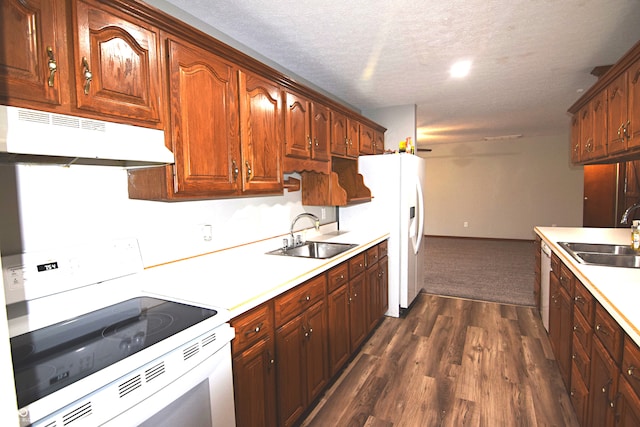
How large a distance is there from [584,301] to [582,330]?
17 cm

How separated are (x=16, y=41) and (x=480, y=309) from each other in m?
4.06

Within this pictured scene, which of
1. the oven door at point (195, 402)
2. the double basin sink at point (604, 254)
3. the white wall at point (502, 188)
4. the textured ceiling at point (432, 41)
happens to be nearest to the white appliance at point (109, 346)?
the oven door at point (195, 402)

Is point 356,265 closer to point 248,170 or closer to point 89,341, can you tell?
point 248,170

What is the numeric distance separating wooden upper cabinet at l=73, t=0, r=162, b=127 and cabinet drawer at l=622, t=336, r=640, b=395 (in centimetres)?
196

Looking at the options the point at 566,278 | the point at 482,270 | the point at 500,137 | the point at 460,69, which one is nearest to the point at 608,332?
the point at 566,278

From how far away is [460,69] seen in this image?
2.95 meters

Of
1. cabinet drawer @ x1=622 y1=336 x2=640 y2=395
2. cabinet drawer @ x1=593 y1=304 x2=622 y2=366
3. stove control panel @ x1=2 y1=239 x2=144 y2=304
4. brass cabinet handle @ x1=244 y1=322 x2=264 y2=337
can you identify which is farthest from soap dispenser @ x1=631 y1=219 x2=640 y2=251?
stove control panel @ x1=2 y1=239 x2=144 y2=304

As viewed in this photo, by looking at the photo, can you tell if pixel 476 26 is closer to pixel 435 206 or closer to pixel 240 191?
pixel 240 191

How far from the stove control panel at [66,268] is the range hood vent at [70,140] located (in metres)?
0.36

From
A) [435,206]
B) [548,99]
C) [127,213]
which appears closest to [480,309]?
[548,99]

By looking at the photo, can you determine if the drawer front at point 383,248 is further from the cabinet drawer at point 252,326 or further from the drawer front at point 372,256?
the cabinet drawer at point 252,326

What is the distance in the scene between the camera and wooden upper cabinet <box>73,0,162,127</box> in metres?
1.14

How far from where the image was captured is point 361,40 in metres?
2.33

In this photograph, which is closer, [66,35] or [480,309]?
[66,35]
